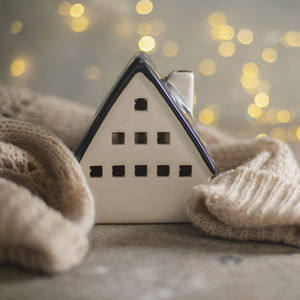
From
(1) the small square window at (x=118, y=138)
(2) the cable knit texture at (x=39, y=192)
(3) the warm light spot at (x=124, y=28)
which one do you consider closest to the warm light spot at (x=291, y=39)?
(3) the warm light spot at (x=124, y=28)

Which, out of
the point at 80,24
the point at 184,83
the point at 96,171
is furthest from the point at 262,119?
the point at 96,171

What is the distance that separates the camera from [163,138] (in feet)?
2.04

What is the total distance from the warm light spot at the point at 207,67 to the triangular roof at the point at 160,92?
1238 mm

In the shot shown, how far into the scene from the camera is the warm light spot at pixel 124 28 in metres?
1.77

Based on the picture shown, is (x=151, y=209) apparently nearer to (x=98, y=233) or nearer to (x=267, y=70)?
(x=98, y=233)

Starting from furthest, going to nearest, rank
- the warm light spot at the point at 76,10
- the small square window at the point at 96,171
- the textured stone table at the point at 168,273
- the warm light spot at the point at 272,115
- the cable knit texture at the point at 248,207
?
the warm light spot at the point at 272,115 < the warm light spot at the point at 76,10 < the small square window at the point at 96,171 < the cable knit texture at the point at 248,207 < the textured stone table at the point at 168,273

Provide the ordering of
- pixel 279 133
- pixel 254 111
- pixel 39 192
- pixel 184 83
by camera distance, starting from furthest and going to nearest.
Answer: pixel 254 111 < pixel 279 133 < pixel 184 83 < pixel 39 192

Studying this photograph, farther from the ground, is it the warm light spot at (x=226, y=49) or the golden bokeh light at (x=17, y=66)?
the warm light spot at (x=226, y=49)

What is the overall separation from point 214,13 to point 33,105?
1205mm

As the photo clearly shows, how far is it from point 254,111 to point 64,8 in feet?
3.22

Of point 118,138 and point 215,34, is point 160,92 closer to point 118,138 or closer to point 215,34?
point 118,138

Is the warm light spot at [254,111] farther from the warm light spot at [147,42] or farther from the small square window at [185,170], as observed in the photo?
the small square window at [185,170]

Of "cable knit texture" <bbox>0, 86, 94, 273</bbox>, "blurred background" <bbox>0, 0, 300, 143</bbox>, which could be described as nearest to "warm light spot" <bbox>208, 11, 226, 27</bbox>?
"blurred background" <bbox>0, 0, 300, 143</bbox>

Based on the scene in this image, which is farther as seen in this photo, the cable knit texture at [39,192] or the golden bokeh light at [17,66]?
the golden bokeh light at [17,66]
